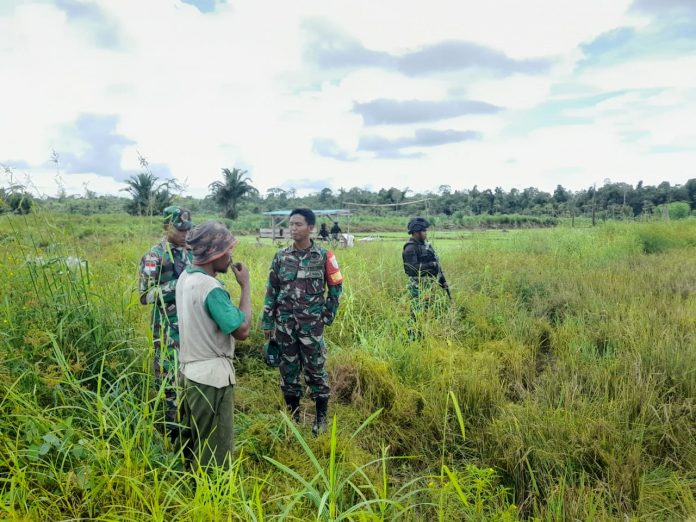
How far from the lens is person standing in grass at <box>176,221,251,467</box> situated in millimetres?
2191

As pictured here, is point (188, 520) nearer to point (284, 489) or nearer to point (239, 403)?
point (284, 489)

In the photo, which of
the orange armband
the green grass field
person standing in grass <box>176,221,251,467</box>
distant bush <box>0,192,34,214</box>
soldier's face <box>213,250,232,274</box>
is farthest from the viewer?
the orange armband

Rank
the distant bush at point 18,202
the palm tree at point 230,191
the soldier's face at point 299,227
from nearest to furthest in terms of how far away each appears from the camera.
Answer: the distant bush at point 18,202, the soldier's face at point 299,227, the palm tree at point 230,191

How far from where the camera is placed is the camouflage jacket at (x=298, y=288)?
3.38m

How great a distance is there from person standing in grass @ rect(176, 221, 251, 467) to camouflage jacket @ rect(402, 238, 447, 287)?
10.6 feet

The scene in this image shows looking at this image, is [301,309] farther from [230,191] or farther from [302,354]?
[230,191]

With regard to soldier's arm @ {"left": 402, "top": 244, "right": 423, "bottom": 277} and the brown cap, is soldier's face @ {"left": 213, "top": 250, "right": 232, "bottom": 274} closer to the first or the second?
the brown cap

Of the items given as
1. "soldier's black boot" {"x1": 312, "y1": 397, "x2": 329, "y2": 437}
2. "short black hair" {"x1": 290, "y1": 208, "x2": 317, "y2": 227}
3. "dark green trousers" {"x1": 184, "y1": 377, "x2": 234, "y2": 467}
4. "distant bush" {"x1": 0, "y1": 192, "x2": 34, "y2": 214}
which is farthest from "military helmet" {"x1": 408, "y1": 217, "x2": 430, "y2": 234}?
"distant bush" {"x1": 0, "y1": 192, "x2": 34, "y2": 214}

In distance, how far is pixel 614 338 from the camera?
4375 millimetres

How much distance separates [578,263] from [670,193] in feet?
107

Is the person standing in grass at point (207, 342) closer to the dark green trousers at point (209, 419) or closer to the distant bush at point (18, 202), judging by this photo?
the dark green trousers at point (209, 419)

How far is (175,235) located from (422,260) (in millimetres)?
3002

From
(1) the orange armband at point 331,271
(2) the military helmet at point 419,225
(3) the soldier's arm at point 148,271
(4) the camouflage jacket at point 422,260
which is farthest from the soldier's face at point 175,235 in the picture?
(4) the camouflage jacket at point 422,260

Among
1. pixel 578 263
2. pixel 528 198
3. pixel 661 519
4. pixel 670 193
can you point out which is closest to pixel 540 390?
pixel 661 519
